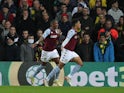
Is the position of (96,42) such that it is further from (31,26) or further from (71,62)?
(31,26)

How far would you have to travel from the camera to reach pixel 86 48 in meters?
15.8

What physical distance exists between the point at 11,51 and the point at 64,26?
6.64 feet

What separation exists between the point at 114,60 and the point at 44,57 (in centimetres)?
237

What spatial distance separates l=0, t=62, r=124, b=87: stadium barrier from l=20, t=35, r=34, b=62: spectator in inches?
16.0

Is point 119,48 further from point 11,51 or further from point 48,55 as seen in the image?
point 11,51

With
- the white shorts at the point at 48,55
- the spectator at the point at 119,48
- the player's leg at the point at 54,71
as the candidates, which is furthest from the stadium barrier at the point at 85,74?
the player's leg at the point at 54,71

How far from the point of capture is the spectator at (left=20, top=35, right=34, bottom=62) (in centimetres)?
1578

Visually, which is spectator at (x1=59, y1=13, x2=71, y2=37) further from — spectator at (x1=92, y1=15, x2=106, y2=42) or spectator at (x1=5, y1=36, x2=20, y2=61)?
spectator at (x1=5, y1=36, x2=20, y2=61)

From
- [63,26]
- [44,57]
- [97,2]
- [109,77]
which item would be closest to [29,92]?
[44,57]

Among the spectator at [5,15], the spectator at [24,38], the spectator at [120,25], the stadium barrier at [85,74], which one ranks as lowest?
the stadium barrier at [85,74]

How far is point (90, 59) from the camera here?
16.0 m

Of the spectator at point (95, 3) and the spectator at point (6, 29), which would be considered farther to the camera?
the spectator at point (95, 3)

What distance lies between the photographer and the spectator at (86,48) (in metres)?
15.8

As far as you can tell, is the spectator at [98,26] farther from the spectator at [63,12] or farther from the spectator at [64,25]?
the spectator at [63,12]
